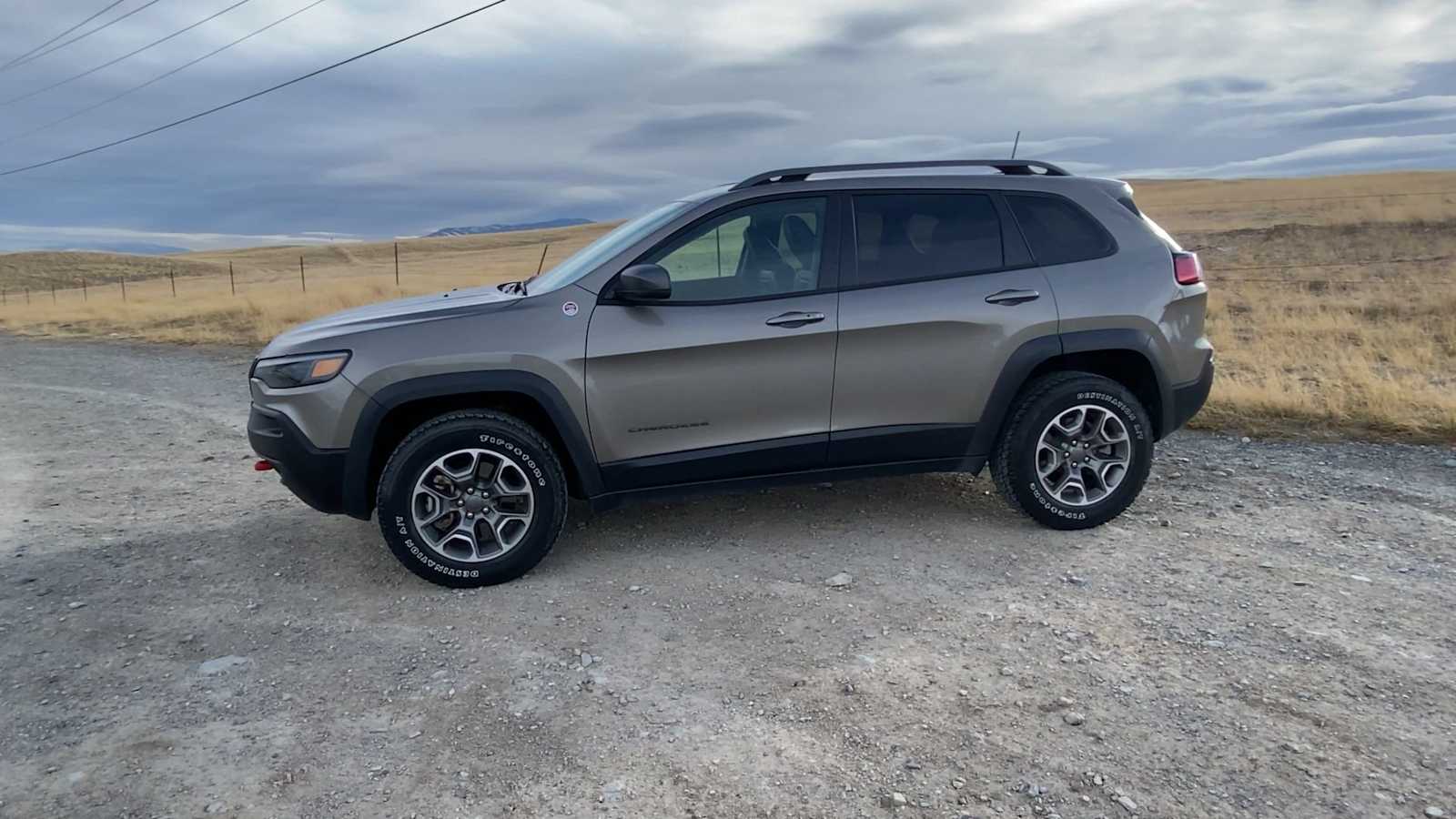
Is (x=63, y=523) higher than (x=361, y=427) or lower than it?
lower

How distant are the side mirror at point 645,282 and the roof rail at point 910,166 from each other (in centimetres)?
71

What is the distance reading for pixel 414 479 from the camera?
394 cm

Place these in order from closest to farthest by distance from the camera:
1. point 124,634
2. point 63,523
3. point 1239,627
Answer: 1. point 1239,627
2. point 124,634
3. point 63,523

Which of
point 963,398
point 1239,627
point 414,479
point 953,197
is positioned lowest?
point 1239,627

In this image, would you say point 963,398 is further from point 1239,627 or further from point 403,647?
point 403,647

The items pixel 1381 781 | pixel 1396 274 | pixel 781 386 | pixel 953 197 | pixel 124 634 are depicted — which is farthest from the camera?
pixel 1396 274

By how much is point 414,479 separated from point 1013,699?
2.56 metres

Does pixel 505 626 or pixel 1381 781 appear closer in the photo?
pixel 1381 781

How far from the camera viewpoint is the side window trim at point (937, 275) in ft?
14.2

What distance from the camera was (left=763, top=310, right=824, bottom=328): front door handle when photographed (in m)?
4.16

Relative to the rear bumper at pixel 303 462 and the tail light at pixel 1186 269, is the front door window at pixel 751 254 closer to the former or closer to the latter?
the rear bumper at pixel 303 462

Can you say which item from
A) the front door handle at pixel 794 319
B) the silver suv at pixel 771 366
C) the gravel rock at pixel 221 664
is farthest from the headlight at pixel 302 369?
the front door handle at pixel 794 319

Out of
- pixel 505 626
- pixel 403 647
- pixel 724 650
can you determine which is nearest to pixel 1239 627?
pixel 724 650

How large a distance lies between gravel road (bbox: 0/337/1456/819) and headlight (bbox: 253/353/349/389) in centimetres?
95
